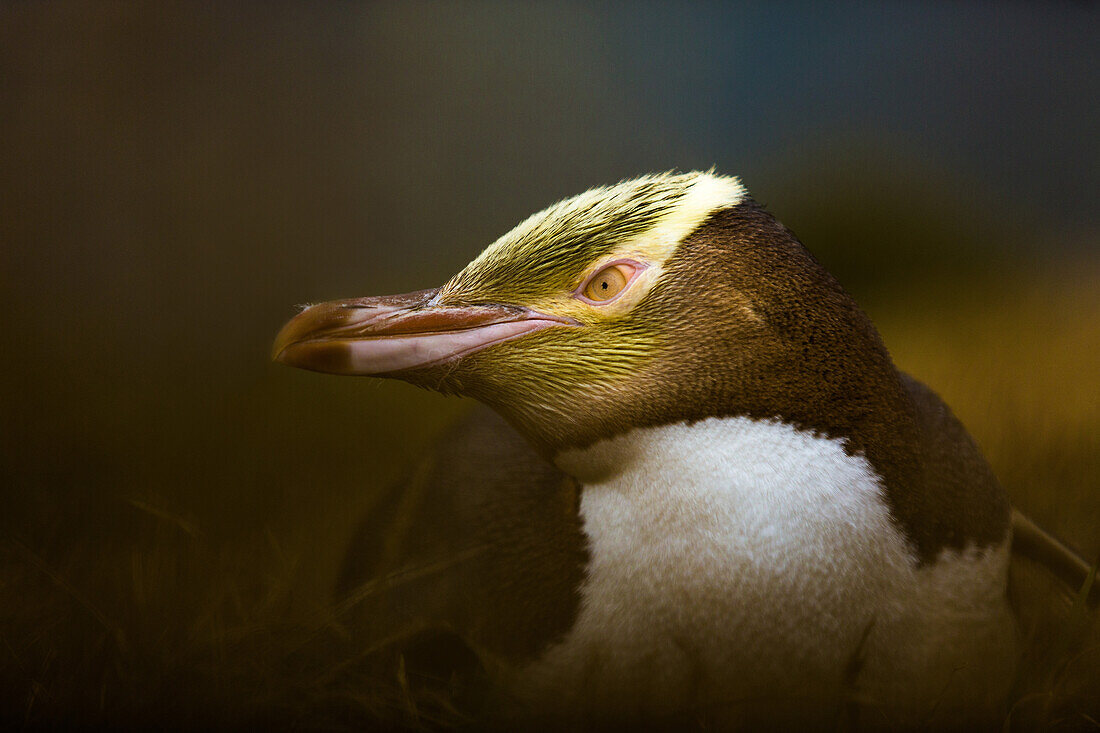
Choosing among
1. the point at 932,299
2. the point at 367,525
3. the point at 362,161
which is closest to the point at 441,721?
the point at 367,525

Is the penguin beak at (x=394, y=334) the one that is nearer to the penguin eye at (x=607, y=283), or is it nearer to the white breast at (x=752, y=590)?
the penguin eye at (x=607, y=283)

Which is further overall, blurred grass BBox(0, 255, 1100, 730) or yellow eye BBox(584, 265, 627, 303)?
blurred grass BBox(0, 255, 1100, 730)

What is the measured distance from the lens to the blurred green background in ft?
3.82

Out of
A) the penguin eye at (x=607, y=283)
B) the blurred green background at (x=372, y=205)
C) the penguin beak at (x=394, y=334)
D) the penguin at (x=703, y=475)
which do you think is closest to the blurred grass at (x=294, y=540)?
the blurred green background at (x=372, y=205)

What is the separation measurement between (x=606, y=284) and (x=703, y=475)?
8.7 inches

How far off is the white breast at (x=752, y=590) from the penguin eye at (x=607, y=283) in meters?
0.15

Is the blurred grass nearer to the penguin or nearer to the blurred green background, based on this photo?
the blurred green background

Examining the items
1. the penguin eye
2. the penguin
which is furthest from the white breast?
the penguin eye

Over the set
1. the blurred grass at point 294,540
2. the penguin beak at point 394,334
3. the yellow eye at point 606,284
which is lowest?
the blurred grass at point 294,540

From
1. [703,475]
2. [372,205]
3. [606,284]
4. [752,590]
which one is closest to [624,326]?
[606,284]

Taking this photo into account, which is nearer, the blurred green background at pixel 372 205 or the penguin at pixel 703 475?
the penguin at pixel 703 475

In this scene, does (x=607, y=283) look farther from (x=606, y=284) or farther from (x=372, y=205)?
(x=372, y=205)

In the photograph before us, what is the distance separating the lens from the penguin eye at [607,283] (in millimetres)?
934

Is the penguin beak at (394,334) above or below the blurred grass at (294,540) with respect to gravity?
above
